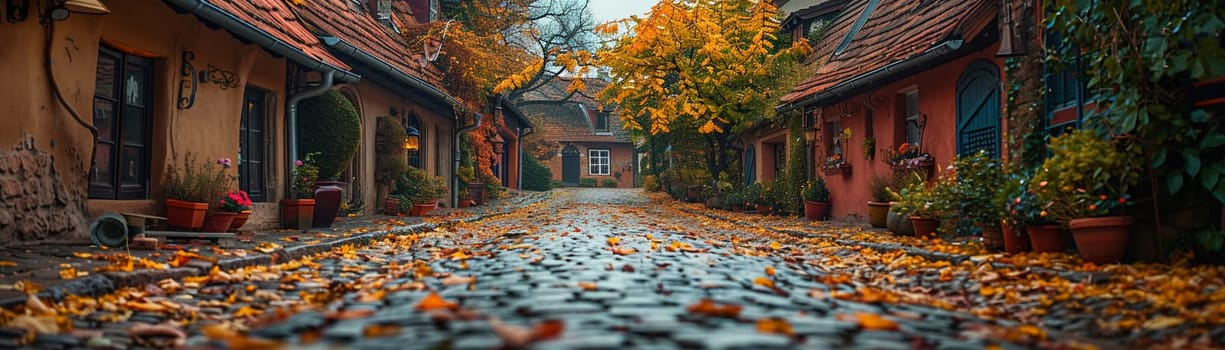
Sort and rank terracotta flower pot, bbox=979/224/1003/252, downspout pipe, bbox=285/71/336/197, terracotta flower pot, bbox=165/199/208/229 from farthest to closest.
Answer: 1. downspout pipe, bbox=285/71/336/197
2. terracotta flower pot, bbox=165/199/208/229
3. terracotta flower pot, bbox=979/224/1003/252

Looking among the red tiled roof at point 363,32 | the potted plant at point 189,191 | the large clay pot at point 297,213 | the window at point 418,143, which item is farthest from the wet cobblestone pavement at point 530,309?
the window at point 418,143

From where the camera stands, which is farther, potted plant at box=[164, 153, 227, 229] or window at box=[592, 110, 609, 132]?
window at box=[592, 110, 609, 132]

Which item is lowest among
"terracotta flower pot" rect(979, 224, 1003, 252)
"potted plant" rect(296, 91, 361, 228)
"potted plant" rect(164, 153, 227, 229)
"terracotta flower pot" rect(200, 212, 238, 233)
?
"terracotta flower pot" rect(979, 224, 1003, 252)

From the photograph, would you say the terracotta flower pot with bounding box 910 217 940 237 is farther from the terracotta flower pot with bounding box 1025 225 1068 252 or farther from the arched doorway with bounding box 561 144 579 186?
the arched doorway with bounding box 561 144 579 186

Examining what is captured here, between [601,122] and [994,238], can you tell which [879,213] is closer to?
[994,238]

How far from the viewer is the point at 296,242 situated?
8211 mm

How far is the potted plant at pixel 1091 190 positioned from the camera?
6.23 meters

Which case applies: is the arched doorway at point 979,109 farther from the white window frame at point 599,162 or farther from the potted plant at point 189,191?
the white window frame at point 599,162

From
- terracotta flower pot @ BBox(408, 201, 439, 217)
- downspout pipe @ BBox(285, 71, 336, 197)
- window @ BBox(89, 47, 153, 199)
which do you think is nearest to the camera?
window @ BBox(89, 47, 153, 199)

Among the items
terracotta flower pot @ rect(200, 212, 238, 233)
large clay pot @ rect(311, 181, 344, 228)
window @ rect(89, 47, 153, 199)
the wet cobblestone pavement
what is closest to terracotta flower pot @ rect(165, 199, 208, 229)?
terracotta flower pot @ rect(200, 212, 238, 233)

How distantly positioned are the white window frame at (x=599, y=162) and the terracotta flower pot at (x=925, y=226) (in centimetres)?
3784

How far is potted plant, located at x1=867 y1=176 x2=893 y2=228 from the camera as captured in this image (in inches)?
457

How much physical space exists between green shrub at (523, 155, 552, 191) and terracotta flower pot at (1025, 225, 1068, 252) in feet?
107

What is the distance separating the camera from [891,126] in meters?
12.8
